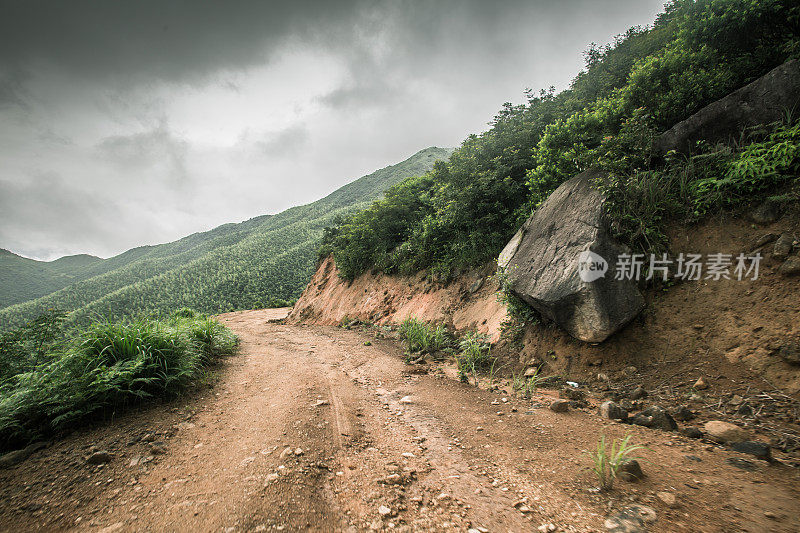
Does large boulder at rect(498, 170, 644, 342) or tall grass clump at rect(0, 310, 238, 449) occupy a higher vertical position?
large boulder at rect(498, 170, 644, 342)

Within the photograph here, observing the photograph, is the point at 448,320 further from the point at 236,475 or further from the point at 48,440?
the point at 48,440

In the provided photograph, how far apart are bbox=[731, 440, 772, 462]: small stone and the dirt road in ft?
0.29

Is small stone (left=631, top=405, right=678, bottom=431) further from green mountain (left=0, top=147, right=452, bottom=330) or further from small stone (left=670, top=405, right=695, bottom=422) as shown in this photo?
green mountain (left=0, top=147, right=452, bottom=330)

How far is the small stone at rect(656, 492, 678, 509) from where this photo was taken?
1884mm

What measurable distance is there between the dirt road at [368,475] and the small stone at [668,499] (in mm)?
24

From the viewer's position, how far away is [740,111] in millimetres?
4219

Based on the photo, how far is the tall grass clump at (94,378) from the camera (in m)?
3.05

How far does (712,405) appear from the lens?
117 inches

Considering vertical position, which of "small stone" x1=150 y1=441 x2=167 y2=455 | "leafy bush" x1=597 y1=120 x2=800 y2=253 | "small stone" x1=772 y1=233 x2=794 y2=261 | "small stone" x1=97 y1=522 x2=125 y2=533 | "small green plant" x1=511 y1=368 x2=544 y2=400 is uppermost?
"leafy bush" x1=597 y1=120 x2=800 y2=253

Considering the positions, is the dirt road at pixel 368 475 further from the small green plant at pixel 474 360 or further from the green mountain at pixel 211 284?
the green mountain at pixel 211 284

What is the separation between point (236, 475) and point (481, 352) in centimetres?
444

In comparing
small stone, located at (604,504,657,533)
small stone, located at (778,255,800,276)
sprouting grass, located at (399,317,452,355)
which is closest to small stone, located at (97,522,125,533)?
small stone, located at (604,504,657,533)

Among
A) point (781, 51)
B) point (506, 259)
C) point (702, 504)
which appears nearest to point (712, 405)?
point (702, 504)

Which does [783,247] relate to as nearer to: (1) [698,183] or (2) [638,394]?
(1) [698,183]
